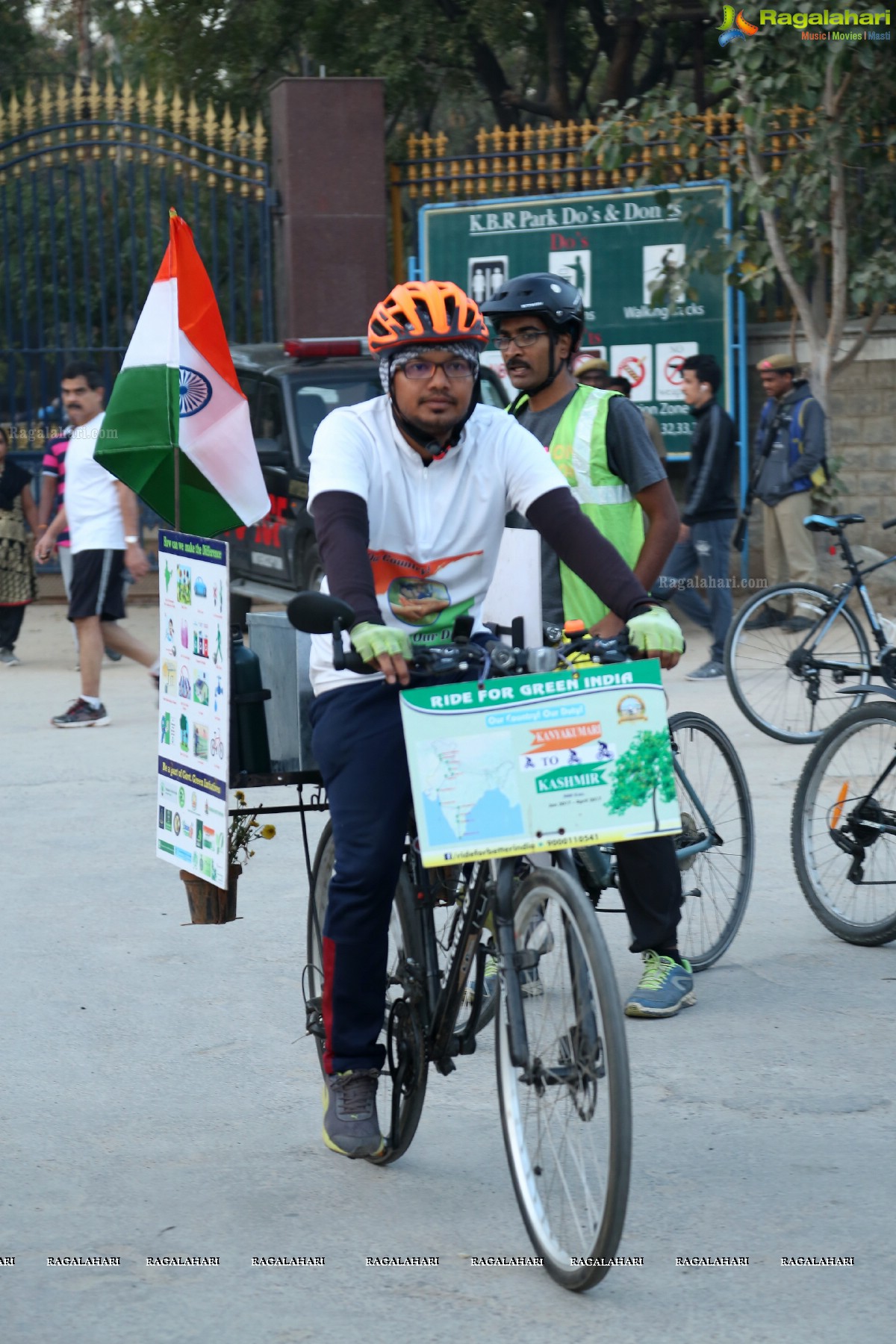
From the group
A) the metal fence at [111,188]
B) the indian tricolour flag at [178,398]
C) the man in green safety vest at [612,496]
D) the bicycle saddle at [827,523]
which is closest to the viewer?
the indian tricolour flag at [178,398]

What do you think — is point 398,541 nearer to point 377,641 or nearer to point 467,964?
point 377,641

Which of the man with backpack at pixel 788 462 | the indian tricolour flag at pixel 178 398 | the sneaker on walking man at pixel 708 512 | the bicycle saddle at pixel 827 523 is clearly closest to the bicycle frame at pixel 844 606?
the bicycle saddle at pixel 827 523

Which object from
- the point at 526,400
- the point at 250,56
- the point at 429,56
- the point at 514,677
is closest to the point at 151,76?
the point at 250,56

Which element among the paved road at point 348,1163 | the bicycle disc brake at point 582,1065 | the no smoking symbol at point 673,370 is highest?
the no smoking symbol at point 673,370

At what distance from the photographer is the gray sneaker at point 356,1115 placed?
12.2ft

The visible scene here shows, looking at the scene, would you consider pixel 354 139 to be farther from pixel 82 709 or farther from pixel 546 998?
pixel 546 998

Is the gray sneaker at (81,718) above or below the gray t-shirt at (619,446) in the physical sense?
below

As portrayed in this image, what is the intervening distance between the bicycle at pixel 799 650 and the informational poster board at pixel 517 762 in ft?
16.6

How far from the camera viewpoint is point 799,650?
27.6 ft

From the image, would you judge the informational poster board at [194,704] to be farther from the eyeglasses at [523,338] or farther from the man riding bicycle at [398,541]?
the eyeglasses at [523,338]

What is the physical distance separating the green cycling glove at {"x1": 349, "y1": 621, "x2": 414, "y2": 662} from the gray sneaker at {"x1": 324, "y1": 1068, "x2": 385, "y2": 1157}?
3.43ft

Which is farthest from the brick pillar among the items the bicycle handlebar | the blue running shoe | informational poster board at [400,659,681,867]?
informational poster board at [400,659,681,867]

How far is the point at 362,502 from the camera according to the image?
3.44 metres

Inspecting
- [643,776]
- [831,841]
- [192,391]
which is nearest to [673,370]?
[831,841]
